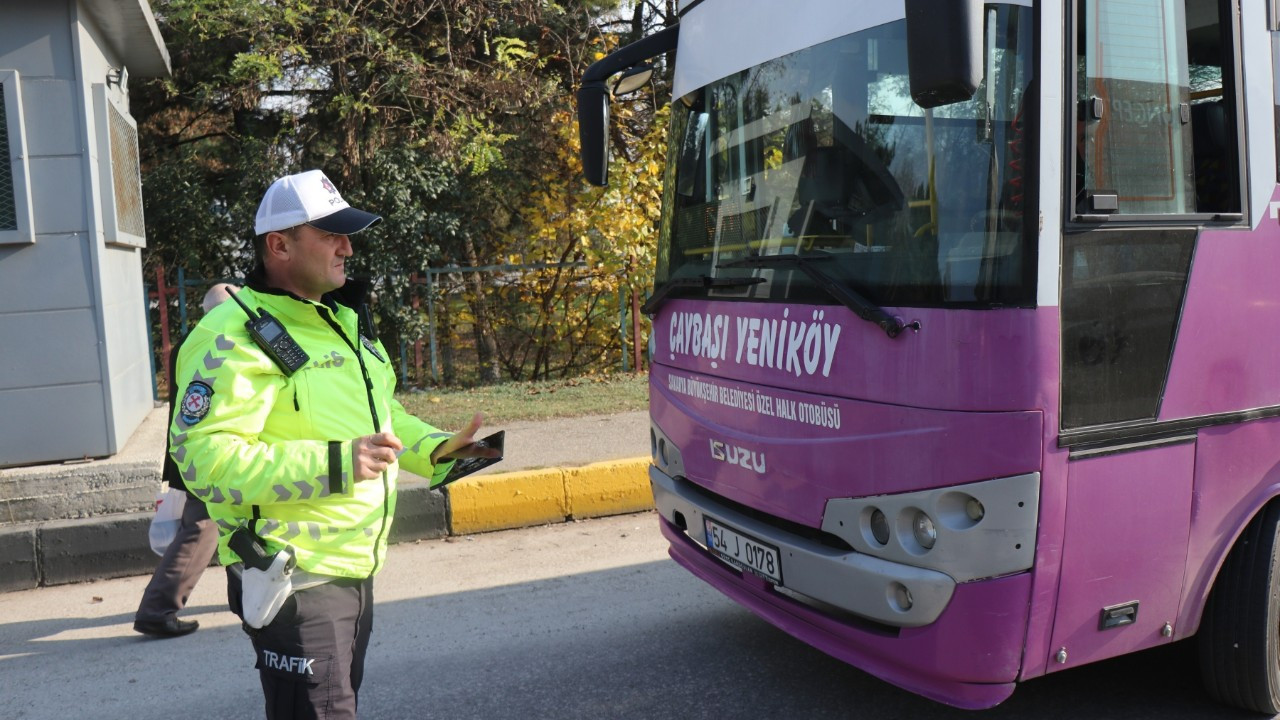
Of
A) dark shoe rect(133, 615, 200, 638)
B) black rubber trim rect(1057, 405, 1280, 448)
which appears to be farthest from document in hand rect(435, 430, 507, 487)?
dark shoe rect(133, 615, 200, 638)

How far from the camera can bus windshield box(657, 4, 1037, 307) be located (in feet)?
9.20

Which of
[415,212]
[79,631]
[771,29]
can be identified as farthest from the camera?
[415,212]

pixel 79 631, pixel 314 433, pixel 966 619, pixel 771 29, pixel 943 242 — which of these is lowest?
pixel 79 631

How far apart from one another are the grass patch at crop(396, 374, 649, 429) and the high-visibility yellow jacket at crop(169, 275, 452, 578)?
18.8 feet

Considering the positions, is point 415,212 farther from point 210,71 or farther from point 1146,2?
point 1146,2

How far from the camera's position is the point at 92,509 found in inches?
236

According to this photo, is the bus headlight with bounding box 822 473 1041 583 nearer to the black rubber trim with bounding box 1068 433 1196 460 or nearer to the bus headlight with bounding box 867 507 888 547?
the bus headlight with bounding box 867 507 888 547

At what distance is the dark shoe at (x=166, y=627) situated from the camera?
466 cm

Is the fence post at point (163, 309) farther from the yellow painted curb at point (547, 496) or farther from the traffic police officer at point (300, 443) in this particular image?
the traffic police officer at point (300, 443)

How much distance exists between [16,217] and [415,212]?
4908 mm

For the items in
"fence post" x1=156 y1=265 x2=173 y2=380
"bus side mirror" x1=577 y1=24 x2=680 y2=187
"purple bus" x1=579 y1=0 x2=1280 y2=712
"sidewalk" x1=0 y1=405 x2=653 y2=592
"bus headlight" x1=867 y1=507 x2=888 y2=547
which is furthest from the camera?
"fence post" x1=156 y1=265 x2=173 y2=380

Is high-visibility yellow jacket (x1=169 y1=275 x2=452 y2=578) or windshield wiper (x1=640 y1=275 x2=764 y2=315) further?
windshield wiper (x1=640 y1=275 x2=764 y2=315)

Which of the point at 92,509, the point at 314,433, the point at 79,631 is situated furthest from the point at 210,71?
the point at 314,433

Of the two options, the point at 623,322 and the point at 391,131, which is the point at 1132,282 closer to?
the point at 623,322
